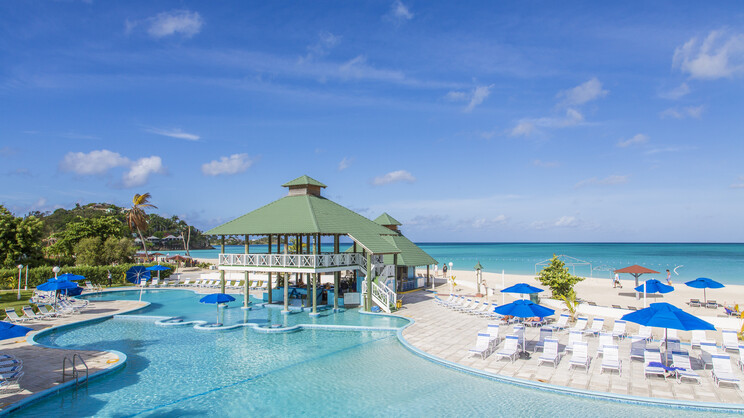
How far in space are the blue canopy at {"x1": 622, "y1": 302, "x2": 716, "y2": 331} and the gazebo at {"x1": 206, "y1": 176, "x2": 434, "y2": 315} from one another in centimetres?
1244

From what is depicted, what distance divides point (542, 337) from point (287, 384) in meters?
9.35

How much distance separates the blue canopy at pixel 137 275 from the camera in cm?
3312

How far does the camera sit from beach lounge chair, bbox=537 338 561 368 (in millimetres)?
12219

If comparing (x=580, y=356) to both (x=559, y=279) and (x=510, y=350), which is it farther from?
(x=559, y=279)

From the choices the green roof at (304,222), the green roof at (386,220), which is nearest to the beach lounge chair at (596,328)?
the green roof at (304,222)

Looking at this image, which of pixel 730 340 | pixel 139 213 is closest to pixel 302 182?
pixel 730 340

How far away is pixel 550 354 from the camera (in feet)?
40.8

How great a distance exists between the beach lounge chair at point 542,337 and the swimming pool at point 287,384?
3603mm

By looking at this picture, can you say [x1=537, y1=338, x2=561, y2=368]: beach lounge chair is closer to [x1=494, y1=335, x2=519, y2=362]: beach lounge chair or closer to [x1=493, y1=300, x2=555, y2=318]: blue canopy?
[x1=494, y1=335, x2=519, y2=362]: beach lounge chair

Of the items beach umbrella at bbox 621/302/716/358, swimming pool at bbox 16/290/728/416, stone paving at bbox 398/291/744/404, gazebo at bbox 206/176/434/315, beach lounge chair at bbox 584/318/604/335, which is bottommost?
swimming pool at bbox 16/290/728/416

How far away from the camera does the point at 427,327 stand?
704 inches

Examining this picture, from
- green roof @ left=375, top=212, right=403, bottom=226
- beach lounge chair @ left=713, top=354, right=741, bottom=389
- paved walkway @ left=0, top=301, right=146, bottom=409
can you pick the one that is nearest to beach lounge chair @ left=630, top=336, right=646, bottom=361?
beach lounge chair @ left=713, top=354, right=741, bottom=389

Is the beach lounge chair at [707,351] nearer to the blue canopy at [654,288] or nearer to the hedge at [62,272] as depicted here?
the blue canopy at [654,288]

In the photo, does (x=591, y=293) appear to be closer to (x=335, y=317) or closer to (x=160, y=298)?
(x=335, y=317)
